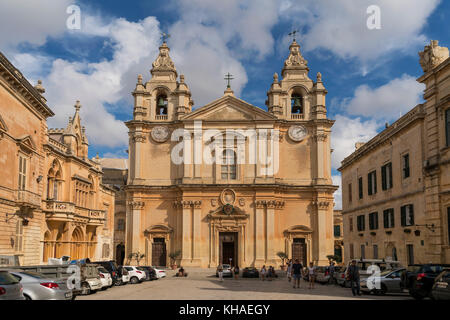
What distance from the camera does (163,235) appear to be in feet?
146

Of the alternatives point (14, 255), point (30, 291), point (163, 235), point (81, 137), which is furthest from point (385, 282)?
point (81, 137)

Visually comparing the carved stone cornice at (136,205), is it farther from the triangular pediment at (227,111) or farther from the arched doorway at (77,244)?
the triangular pediment at (227,111)

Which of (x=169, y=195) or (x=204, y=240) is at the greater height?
(x=169, y=195)

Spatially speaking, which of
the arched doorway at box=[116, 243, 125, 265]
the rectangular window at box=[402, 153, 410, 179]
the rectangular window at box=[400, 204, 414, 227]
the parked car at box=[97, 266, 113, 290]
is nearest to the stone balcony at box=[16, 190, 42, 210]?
the parked car at box=[97, 266, 113, 290]

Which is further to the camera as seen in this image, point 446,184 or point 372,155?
point 372,155

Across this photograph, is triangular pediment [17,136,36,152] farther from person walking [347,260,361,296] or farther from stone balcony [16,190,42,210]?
person walking [347,260,361,296]

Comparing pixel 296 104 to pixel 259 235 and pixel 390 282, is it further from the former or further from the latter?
pixel 390 282

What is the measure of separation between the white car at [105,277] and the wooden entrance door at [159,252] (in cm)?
1934

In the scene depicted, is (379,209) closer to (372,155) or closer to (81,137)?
(372,155)

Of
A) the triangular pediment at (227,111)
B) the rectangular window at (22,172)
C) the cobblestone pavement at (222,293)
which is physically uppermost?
the triangular pediment at (227,111)

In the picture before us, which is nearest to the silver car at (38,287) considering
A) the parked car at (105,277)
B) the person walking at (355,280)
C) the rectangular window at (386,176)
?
the parked car at (105,277)

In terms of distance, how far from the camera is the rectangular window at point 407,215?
1125 inches
